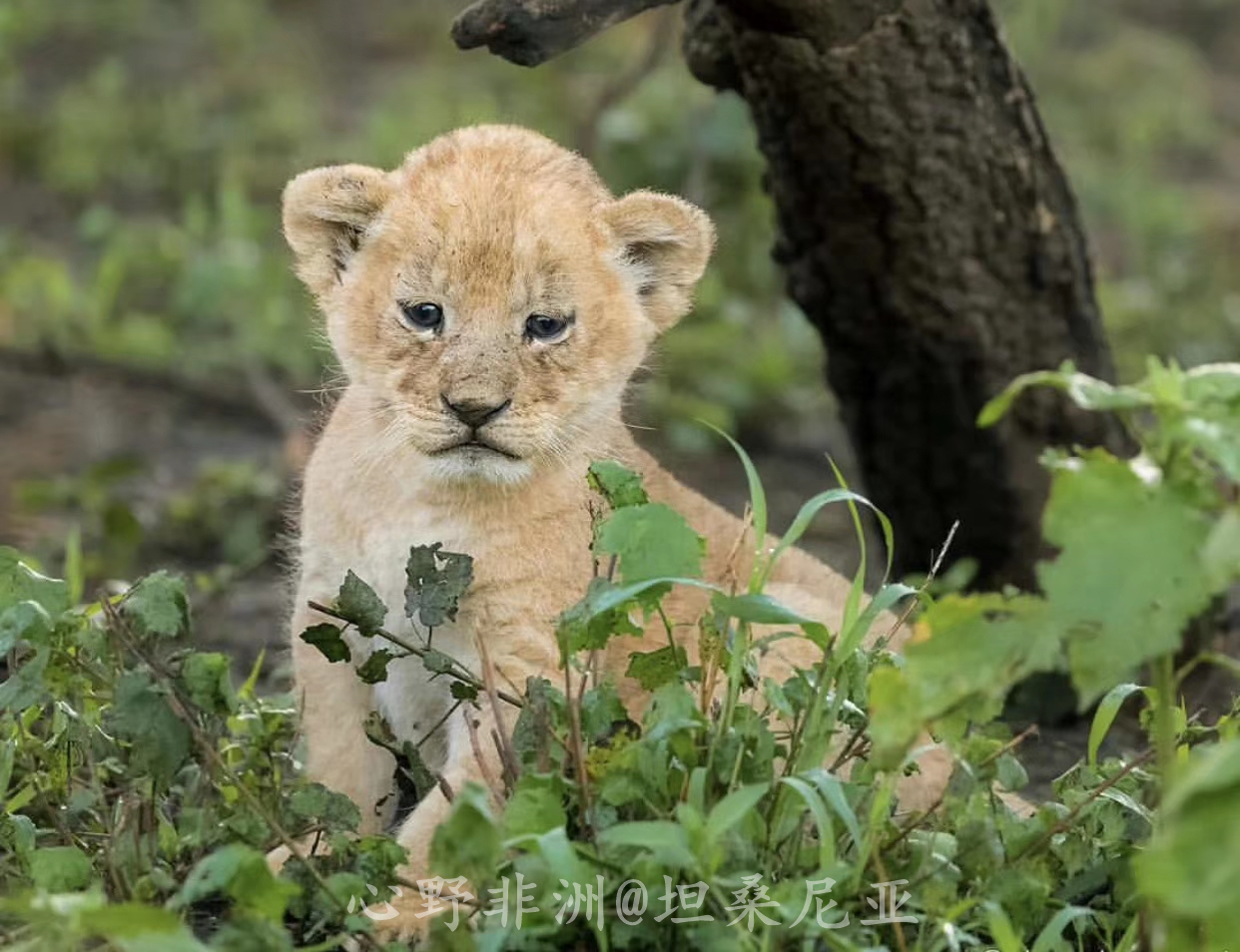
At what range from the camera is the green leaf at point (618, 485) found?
352 centimetres

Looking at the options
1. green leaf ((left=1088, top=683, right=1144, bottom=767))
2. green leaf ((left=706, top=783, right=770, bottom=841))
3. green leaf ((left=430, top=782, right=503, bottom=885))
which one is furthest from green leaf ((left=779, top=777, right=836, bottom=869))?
green leaf ((left=1088, top=683, right=1144, bottom=767))

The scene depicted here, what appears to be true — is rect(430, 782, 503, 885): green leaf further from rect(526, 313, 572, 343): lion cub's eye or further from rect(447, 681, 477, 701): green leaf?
rect(526, 313, 572, 343): lion cub's eye

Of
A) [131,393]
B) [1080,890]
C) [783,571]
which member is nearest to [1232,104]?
[131,393]

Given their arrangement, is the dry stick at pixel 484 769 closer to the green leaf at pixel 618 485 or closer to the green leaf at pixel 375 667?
the green leaf at pixel 375 667

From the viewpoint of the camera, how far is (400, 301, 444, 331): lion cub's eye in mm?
4133

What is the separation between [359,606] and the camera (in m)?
3.62

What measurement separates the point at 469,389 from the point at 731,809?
116 cm

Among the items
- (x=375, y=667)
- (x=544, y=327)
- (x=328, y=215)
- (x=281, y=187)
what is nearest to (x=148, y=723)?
(x=375, y=667)

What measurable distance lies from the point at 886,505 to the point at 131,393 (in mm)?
3590

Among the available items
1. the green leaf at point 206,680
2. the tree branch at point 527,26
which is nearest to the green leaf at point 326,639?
the green leaf at point 206,680

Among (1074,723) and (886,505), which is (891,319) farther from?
(1074,723)

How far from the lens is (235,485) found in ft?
23.6

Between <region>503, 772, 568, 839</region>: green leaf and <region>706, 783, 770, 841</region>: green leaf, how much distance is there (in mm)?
244

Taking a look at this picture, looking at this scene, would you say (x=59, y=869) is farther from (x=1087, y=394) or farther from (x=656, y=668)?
(x=1087, y=394)
